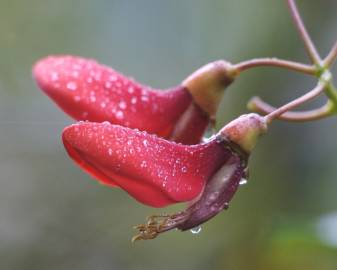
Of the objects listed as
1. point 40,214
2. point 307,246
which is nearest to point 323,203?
point 307,246

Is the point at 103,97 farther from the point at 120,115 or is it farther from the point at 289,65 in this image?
the point at 289,65

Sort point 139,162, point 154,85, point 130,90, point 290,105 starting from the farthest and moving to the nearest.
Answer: point 154,85 → point 130,90 → point 290,105 → point 139,162

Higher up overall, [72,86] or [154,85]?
[72,86]

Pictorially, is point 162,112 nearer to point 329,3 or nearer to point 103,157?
point 103,157

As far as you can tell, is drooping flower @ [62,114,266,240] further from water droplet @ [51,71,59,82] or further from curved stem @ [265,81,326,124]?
water droplet @ [51,71,59,82]

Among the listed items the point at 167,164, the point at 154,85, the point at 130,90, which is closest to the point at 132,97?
the point at 130,90

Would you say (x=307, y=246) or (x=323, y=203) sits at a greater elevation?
Answer: (x=307, y=246)
